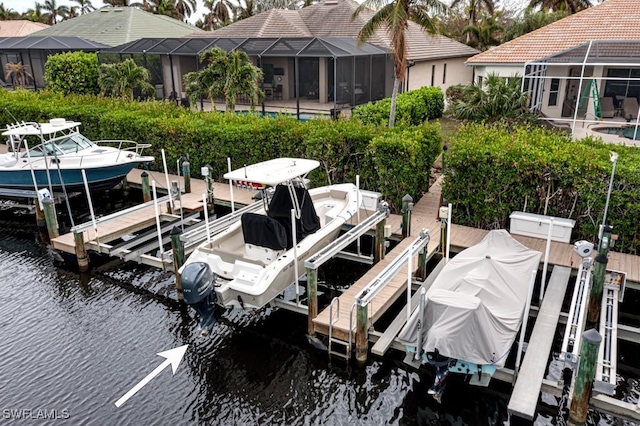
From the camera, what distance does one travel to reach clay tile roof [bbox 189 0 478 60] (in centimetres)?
2956

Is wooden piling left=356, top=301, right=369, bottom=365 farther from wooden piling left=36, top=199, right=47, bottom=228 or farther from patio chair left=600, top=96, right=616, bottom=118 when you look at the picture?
patio chair left=600, top=96, right=616, bottom=118

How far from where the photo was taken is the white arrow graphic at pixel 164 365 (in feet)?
26.0

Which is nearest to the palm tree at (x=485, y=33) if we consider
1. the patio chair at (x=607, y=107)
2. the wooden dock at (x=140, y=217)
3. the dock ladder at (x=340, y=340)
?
the patio chair at (x=607, y=107)

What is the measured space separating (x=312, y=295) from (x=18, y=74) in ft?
115

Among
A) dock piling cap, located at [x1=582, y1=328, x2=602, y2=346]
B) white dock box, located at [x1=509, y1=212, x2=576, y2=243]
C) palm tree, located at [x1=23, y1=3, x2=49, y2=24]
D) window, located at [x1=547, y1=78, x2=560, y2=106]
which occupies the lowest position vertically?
white dock box, located at [x1=509, y1=212, x2=576, y2=243]

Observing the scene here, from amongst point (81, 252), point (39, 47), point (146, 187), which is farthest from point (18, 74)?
point (81, 252)

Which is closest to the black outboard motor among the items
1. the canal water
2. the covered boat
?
the canal water

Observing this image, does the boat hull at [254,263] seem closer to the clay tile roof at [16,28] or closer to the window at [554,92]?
the window at [554,92]

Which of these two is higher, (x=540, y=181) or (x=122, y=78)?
(x=122, y=78)

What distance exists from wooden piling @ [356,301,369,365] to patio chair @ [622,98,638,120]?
697 inches

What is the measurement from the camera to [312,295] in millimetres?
8977

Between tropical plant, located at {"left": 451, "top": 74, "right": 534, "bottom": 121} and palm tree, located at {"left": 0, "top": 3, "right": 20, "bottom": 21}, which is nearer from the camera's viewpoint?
tropical plant, located at {"left": 451, "top": 74, "right": 534, "bottom": 121}

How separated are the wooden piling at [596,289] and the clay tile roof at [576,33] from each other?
15776 mm

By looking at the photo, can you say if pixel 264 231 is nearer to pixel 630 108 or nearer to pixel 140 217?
pixel 140 217
